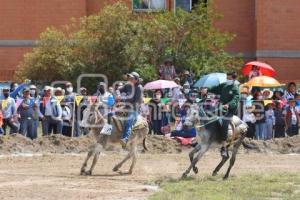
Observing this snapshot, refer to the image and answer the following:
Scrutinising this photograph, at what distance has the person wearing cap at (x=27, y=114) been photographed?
23609 millimetres

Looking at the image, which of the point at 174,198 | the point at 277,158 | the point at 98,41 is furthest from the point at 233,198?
the point at 98,41

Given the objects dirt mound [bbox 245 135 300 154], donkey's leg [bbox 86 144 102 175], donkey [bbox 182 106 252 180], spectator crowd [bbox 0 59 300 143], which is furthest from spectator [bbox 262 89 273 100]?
donkey's leg [bbox 86 144 102 175]

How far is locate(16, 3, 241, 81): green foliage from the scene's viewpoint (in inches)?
1259

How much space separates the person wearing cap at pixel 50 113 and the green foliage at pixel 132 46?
24.8ft

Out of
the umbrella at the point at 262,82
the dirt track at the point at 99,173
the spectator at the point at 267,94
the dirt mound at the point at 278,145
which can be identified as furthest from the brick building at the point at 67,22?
the dirt track at the point at 99,173

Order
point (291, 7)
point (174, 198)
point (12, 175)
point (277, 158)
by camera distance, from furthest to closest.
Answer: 1. point (291, 7)
2. point (277, 158)
3. point (12, 175)
4. point (174, 198)

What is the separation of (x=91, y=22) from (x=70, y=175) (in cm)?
1576

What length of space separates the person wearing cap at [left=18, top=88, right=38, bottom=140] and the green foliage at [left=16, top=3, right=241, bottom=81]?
8247 mm

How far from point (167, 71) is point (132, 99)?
1182 centimetres

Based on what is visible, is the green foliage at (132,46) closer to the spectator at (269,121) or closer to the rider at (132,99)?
the spectator at (269,121)

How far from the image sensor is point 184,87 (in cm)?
2698

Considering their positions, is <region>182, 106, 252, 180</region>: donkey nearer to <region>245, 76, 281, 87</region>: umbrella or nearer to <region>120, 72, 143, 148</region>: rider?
<region>120, 72, 143, 148</region>: rider

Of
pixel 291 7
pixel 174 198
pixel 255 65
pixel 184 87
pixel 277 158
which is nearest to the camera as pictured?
pixel 174 198

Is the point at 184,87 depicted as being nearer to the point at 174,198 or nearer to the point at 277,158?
the point at 277,158
